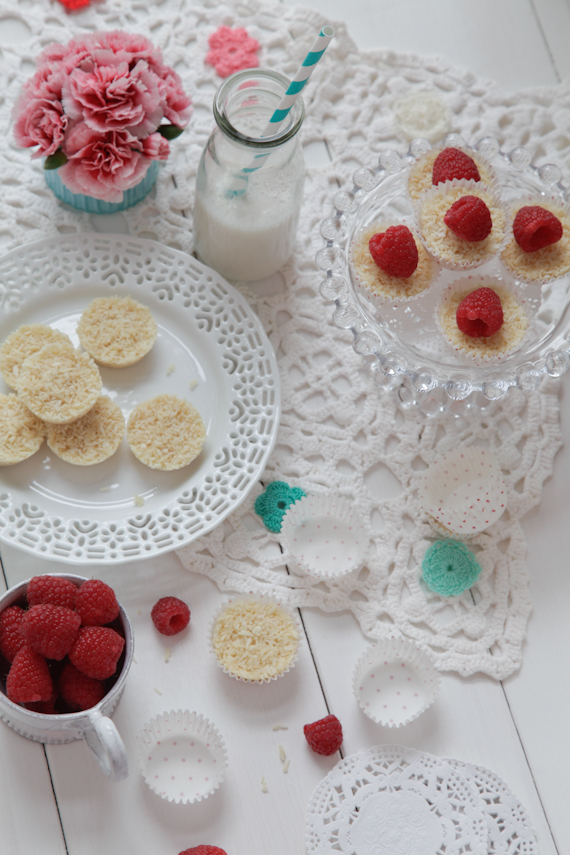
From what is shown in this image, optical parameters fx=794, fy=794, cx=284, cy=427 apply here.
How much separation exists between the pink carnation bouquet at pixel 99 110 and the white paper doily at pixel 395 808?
909 millimetres

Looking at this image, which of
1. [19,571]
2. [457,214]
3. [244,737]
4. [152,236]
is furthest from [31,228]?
[244,737]

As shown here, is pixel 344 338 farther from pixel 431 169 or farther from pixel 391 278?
pixel 431 169

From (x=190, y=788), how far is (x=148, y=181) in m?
0.91

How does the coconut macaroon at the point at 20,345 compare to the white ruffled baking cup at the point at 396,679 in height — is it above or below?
above

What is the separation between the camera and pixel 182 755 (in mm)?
1107

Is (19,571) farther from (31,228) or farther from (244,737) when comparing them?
(31,228)

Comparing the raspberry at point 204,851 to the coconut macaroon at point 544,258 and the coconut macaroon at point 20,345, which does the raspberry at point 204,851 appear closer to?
the coconut macaroon at point 20,345

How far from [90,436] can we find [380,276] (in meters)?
0.48

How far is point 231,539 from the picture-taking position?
3.92 ft

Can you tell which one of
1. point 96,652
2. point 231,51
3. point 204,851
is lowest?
point 204,851

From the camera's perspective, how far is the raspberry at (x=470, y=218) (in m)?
1.10

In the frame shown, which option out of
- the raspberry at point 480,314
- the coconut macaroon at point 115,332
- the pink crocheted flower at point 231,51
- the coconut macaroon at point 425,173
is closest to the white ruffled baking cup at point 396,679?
the raspberry at point 480,314

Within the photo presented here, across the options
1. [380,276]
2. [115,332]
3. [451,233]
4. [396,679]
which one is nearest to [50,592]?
[115,332]

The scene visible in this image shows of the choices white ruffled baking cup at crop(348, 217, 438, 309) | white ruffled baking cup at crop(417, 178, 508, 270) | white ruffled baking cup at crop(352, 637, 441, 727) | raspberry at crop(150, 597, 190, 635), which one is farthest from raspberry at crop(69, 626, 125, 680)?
white ruffled baking cup at crop(417, 178, 508, 270)
